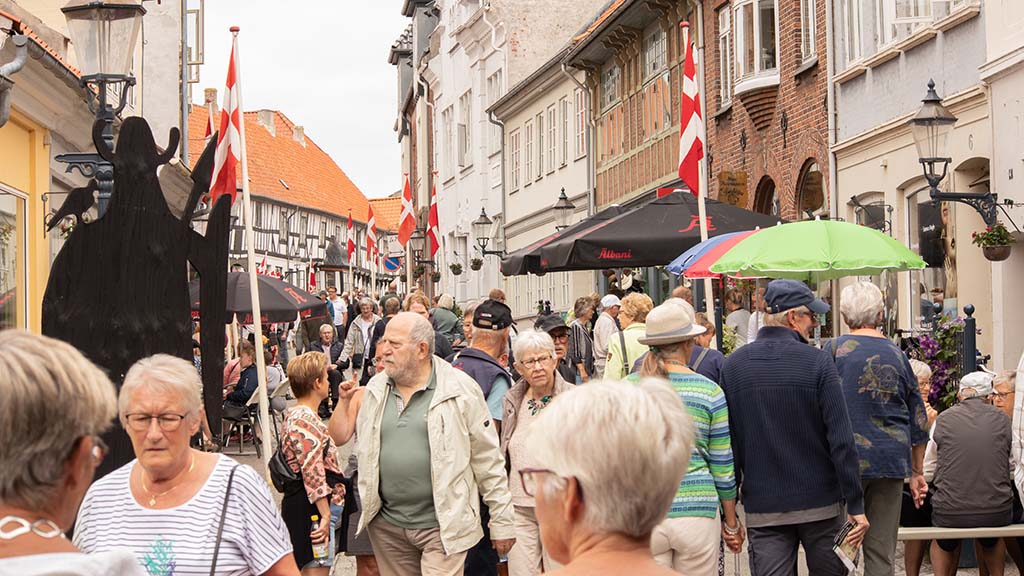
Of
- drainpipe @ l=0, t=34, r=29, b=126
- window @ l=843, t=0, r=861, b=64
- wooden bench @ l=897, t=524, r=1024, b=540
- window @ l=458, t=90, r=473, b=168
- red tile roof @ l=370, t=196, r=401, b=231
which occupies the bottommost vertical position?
wooden bench @ l=897, t=524, r=1024, b=540

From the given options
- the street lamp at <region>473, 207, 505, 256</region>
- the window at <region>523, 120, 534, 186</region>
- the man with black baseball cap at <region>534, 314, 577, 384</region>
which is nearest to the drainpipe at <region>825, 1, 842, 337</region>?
the man with black baseball cap at <region>534, 314, 577, 384</region>

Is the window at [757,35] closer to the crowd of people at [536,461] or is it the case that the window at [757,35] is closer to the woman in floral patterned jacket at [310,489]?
the crowd of people at [536,461]

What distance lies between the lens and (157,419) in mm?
4879

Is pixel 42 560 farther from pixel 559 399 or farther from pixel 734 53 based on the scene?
pixel 734 53

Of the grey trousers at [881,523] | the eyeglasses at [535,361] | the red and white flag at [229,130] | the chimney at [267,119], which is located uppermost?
the chimney at [267,119]

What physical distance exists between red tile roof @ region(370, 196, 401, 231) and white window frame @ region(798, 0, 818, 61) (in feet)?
320

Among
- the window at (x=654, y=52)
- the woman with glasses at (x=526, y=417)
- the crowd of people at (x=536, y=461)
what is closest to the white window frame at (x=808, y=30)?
the window at (x=654, y=52)

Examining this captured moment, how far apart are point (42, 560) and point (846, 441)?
16.4ft

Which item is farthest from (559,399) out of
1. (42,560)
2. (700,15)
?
(700,15)

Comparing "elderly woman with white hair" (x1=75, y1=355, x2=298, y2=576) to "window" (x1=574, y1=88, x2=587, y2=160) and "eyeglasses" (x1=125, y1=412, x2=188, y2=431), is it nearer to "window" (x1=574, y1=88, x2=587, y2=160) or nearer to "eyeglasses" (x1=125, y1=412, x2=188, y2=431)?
"eyeglasses" (x1=125, y1=412, x2=188, y2=431)

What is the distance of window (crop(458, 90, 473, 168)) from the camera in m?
51.8

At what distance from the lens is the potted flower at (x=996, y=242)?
14.4 m

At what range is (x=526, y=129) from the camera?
142ft

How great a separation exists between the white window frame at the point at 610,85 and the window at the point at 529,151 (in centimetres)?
761
